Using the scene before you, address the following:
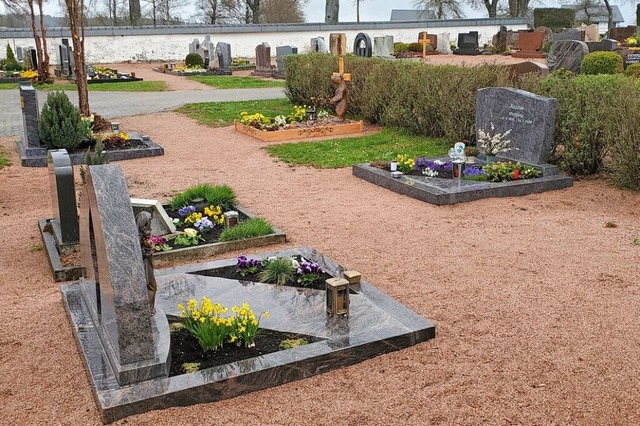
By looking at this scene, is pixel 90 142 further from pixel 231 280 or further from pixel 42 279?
pixel 231 280

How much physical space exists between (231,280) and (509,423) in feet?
8.84

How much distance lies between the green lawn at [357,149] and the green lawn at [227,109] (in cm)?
363

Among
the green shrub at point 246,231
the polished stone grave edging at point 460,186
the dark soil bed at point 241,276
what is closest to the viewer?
the dark soil bed at point 241,276

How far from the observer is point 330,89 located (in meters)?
16.4

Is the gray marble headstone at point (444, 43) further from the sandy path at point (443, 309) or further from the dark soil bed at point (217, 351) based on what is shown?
the dark soil bed at point (217, 351)

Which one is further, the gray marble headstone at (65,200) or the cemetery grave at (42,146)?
the cemetery grave at (42,146)

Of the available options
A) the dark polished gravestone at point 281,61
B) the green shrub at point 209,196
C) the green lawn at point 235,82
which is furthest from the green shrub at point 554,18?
the green shrub at point 209,196

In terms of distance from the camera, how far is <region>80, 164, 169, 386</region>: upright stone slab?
12.9ft

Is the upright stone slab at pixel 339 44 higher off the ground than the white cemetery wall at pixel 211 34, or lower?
lower

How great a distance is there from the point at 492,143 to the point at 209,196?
4.39m

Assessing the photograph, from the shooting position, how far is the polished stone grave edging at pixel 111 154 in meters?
11.2

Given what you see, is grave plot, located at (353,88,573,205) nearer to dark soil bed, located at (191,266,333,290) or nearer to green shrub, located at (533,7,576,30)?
dark soil bed, located at (191,266,333,290)

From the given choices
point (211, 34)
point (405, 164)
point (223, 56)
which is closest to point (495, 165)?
point (405, 164)

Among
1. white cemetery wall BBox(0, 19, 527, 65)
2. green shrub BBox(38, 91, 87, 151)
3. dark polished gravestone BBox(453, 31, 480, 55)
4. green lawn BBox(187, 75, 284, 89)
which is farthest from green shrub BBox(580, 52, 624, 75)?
white cemetery wall BBox(0, 19, 527, 65)
